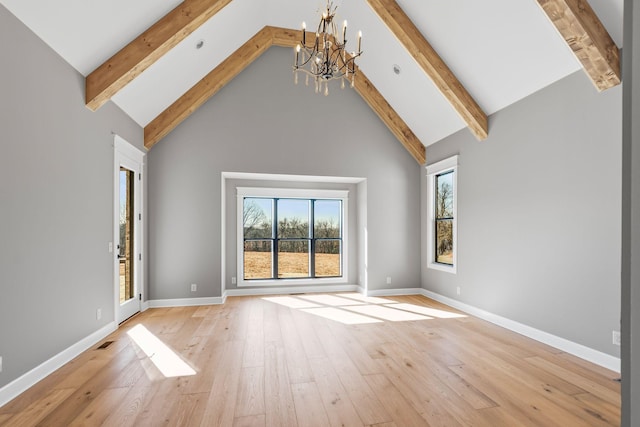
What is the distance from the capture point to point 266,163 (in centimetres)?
548

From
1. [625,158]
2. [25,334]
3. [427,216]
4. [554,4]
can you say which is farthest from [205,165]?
[625,158]

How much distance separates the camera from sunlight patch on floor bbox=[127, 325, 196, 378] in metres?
2.85

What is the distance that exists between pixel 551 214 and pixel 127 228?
530cm

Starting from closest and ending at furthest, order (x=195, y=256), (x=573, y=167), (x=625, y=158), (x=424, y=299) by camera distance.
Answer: (x=625, y=158), (x=573, y=167), (x=195, y=256), (x=424, y=299)

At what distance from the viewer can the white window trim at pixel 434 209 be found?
5070 mm

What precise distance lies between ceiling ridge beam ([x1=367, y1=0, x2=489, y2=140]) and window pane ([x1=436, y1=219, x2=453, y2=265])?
1.60m

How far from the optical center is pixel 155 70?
395 centimetres

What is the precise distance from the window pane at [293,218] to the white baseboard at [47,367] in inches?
131

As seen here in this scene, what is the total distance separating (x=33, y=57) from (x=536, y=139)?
491 cm

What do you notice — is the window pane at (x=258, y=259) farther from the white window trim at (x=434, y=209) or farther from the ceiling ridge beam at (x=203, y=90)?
the white window trim at (x=434, y=209)

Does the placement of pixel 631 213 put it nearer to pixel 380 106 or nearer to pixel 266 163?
pixel 266 163

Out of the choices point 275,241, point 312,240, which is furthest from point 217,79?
point 312,240

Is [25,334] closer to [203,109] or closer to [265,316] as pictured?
[265,316]

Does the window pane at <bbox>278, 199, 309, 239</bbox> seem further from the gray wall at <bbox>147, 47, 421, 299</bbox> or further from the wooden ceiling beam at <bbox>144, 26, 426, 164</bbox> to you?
the wooden ceiling beam at <bbox>144, 26, 426, 164</bbox>
